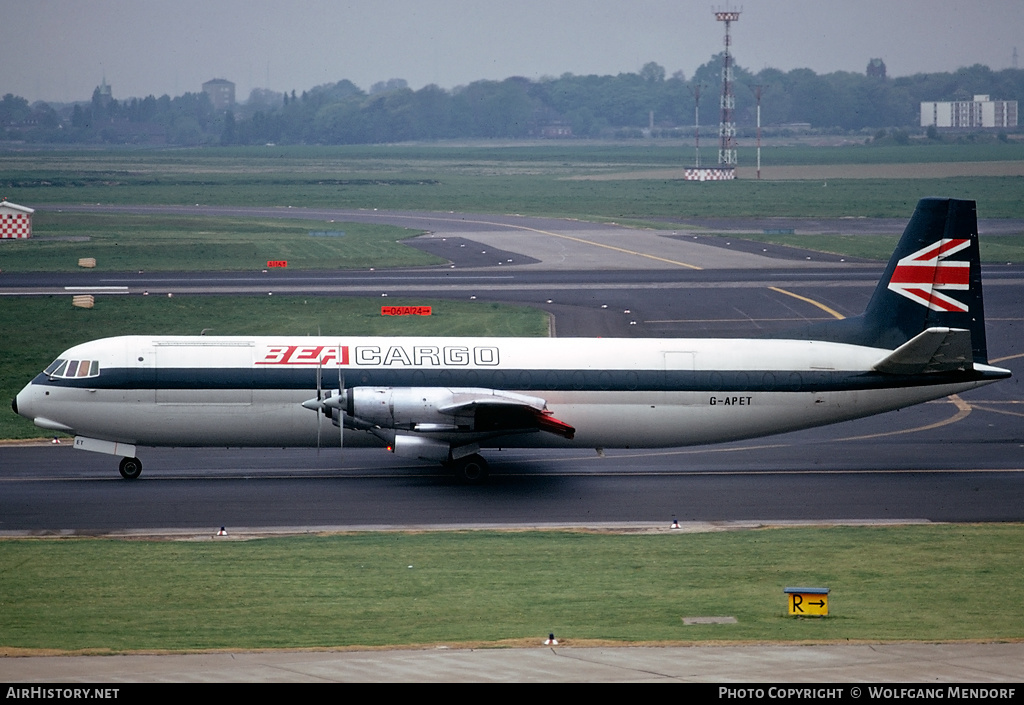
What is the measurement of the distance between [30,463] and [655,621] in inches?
873

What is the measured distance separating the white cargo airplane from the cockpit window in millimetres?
29

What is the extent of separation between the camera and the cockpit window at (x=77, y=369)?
32656 mm

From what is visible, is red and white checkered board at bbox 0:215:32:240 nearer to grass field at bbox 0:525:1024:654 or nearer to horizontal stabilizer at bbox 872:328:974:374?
grass field at bbox 0:525:1024:654

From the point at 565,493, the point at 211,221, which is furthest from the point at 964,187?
the point at 565,493

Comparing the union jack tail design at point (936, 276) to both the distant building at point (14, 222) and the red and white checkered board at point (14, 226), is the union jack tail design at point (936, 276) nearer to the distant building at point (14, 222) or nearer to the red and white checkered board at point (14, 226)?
the distant building at point (14, 222)

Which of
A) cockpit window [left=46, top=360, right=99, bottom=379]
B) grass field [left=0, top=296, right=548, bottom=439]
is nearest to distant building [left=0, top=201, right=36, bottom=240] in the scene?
grass field [left=0, top=296, right=548, bottom=439]

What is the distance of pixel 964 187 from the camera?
134000 millimetres

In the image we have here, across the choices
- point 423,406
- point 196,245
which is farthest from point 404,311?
point 196,245

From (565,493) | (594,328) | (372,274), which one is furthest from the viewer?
(372,274)

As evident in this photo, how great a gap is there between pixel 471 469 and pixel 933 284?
14.7 m

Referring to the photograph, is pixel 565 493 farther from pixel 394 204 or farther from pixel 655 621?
pixel 394 204

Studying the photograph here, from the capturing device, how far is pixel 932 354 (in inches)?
1276

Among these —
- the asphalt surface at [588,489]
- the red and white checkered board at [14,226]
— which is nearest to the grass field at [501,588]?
the asphalt surface at [588,489]

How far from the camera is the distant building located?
83.0 meters
